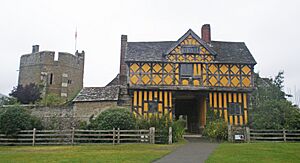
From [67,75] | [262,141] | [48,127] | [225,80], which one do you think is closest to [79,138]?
[48,127]

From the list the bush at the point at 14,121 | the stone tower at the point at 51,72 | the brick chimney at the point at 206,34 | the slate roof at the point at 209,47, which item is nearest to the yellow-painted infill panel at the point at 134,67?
the slate roof at the point at 209,47

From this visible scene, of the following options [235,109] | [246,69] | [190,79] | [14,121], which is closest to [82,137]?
[14,121]

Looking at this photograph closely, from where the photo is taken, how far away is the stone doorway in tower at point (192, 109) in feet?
73.9

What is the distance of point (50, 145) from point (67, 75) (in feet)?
76.3

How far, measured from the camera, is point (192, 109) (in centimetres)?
2522

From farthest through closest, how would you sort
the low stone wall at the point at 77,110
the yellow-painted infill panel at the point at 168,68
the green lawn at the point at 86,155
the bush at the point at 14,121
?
the low stone wall at the point at 77,110 < the yellow-painted infill panel at the point at 168,68 < the bush at the point at 14,121 < the green lawn at the point at 86,155

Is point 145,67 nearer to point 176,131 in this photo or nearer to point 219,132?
point 176,131

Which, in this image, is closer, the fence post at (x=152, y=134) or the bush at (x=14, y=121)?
the fence post at (x=152, y=134)

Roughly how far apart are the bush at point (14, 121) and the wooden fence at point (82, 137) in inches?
13.0

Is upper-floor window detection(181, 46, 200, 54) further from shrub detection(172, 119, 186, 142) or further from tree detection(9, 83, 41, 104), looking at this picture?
tree detection(9, 83, 41, 104)

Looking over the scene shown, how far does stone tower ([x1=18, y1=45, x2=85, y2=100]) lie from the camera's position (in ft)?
121

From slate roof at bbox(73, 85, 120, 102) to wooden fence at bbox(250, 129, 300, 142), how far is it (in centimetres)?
1035

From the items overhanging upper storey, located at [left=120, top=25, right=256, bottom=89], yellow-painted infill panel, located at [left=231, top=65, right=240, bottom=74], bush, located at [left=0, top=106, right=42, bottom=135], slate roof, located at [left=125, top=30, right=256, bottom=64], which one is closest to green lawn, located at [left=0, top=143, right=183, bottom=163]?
bush, located at [left=0, top=106, right=42, bottom=135]

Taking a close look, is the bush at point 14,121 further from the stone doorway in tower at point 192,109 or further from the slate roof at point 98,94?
the stone doorway in tower at point 192,109
